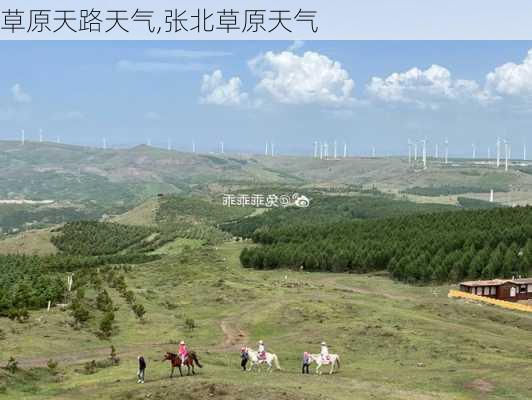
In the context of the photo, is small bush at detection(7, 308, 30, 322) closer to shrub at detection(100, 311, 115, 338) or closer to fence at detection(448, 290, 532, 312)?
shrub at detection(100, 311, 115, 338)

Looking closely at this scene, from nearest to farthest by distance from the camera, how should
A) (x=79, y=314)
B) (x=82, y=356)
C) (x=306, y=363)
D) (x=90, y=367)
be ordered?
(x=306, y=363), (x=90, y=367), (x=82, y=356), (x=79, y=314)

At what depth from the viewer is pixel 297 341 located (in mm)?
69438

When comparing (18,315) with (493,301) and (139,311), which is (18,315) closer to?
(139,311)

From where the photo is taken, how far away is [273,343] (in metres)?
68.8

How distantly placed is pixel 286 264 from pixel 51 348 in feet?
295

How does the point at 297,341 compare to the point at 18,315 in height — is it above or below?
below

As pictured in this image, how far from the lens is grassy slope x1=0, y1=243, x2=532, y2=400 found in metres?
45.8

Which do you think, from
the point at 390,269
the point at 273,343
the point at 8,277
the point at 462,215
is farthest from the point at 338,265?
the point at 273,343

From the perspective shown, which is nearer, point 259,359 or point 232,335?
point 259,359

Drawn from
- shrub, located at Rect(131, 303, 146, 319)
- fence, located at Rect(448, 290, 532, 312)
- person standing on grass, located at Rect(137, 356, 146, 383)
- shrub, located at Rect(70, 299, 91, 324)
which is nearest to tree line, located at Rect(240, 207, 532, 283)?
fence, located at Rect(448, 290, 532, 312)

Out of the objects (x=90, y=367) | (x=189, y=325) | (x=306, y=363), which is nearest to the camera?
(x=306, y=363)

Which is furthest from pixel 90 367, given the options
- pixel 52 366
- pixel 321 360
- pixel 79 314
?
pixel 79 314

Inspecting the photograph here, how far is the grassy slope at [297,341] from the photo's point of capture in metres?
45.8

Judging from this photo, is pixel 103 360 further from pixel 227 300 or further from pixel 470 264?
pixel 470 264
